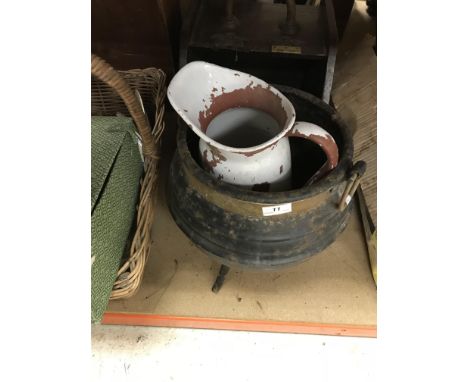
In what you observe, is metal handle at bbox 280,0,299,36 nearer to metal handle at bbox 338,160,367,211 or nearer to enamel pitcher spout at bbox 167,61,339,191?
enamel pitcher spout at bbox 167,61,339,191

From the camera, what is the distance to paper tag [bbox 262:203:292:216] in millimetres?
644

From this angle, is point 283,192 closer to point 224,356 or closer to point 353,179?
point 353,179

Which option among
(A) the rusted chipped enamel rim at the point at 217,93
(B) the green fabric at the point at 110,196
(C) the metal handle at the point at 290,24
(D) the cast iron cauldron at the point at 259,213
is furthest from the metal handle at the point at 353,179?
(C) the metal handle at the point at 290,24

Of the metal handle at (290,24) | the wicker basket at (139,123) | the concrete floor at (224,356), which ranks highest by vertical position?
the metal handle at (290,24)

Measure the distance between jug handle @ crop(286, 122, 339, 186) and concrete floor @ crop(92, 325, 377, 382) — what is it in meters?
0.40

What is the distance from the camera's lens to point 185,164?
695mm

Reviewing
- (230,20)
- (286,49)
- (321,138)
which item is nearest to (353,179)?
(321,138)

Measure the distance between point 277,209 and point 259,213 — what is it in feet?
0.10

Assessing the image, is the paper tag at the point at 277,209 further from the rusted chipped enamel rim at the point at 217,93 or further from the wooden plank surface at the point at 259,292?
the wooden plank surface at the point at 259,292

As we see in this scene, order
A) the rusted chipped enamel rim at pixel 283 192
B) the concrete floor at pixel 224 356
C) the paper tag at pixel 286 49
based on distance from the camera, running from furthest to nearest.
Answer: the paper tag at pixel 286 49
the concrete floor at pixel 224 356
the rusted chipped enamel rim at pixel 283 192

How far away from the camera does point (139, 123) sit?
0.75m

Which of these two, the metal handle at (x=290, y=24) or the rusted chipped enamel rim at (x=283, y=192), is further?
the metal handle at (x=290, y=24)

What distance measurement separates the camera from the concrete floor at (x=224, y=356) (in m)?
0.84

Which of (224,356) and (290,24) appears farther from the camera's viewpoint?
(290,24)
